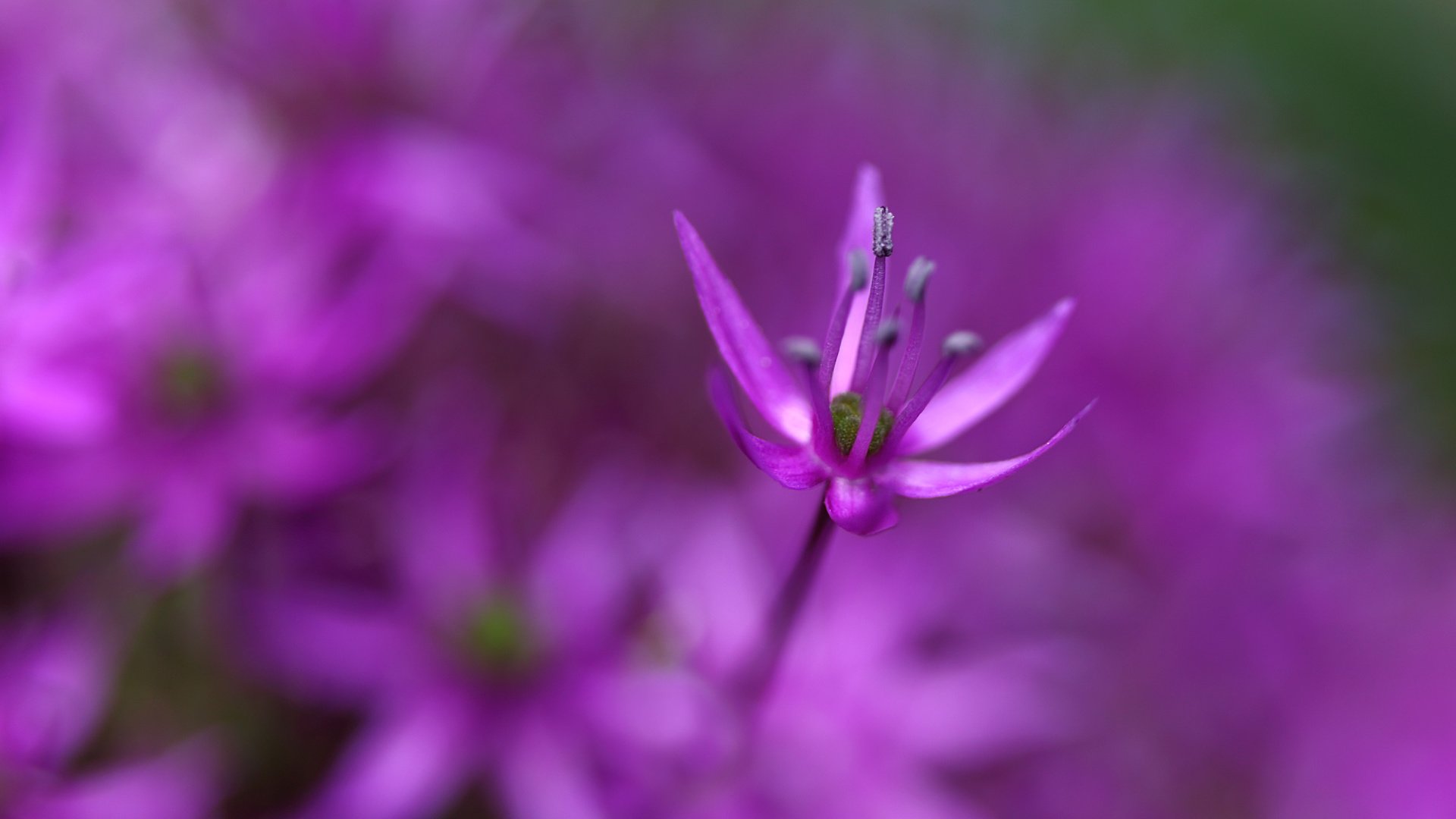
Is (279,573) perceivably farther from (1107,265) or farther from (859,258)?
(1107,265)

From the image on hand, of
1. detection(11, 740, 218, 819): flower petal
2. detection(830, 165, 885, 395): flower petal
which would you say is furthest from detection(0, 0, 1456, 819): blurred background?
detection(830, 165, 885, 395): flower petal

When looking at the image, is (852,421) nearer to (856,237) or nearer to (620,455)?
(856,237)

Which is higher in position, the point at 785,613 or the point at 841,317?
the point at 841,317

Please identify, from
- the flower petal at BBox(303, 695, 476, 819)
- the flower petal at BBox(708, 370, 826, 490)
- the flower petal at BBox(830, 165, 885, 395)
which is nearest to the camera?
the flower petal at BBox(708, 370, 826, 490)

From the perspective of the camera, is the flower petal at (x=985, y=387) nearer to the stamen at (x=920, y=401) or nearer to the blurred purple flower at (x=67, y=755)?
the stamen at (x=920, y=401)

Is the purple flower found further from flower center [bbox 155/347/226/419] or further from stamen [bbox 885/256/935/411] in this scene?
flower center [bbox 155/347/226/419]

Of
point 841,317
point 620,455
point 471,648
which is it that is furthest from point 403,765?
point 841,317

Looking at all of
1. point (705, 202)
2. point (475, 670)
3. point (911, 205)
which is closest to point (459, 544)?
point (475, 670)
